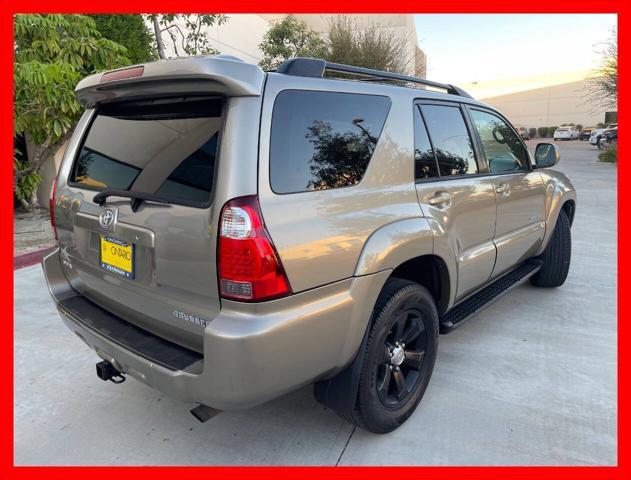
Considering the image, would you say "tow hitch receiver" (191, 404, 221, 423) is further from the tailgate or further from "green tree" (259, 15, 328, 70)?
"green tree" (259, 15, 328, 70)

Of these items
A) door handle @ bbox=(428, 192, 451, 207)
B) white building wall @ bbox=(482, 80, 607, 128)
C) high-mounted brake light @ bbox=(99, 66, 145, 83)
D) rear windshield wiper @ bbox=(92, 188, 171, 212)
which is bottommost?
door handle @ bbox=(428, 192, 451, 207)

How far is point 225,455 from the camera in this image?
2.38 metres

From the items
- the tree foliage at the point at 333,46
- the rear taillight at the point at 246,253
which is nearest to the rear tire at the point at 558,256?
the rear taillight at the point at 246,253

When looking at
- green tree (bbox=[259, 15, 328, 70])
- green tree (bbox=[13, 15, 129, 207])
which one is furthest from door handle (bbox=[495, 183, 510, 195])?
green tree (bbox=[259, 15, 328, 70])

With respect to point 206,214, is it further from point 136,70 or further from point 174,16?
point 174,16

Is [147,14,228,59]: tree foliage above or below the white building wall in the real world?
below

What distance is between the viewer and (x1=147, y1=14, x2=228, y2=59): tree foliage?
29.1ft

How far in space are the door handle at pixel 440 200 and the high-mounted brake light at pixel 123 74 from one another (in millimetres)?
1643

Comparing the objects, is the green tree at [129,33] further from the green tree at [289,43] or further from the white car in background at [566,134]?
the white car in background at [566,134]

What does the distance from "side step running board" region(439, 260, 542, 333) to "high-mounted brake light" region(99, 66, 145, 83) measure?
2.23 meters

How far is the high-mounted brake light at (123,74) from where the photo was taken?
213 cm

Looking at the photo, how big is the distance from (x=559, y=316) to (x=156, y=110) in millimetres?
3633

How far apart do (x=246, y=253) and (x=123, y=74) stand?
1.13 meters

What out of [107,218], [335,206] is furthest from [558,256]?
[107,218]
